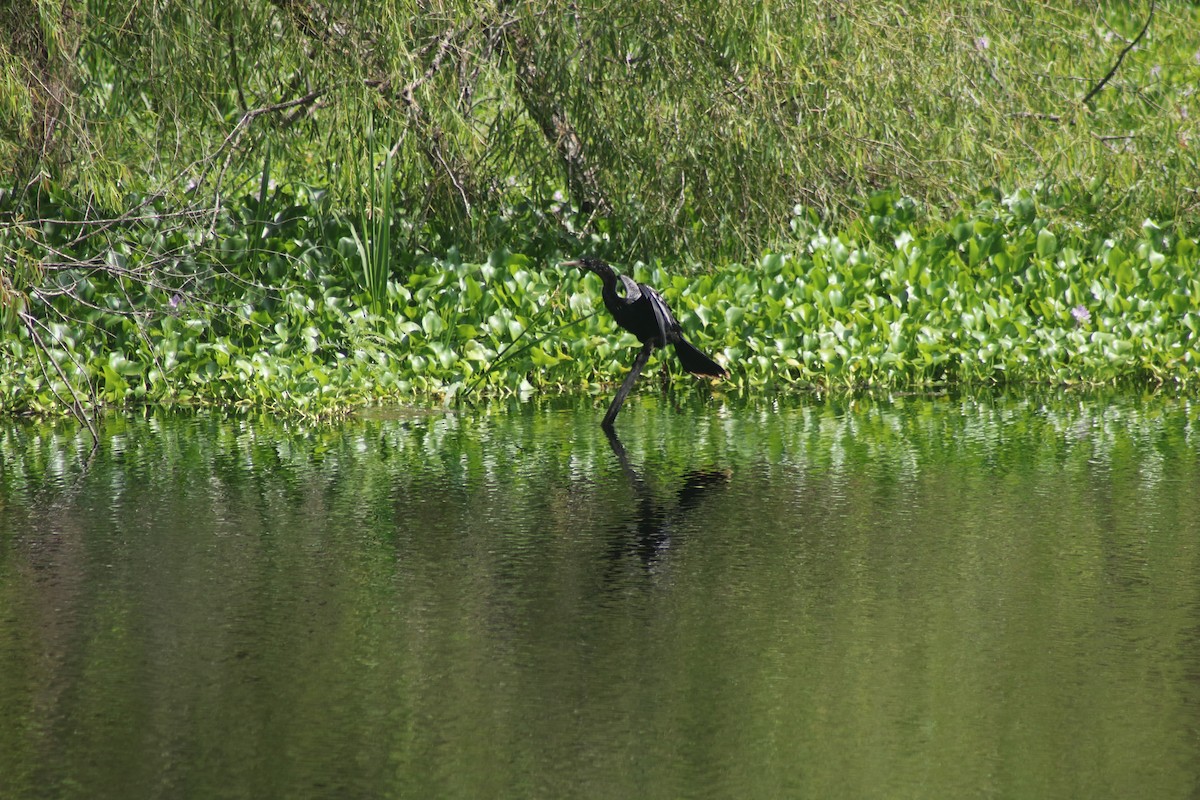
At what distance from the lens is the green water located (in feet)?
12.0

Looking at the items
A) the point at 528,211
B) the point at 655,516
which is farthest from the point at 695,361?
the point at 528,211

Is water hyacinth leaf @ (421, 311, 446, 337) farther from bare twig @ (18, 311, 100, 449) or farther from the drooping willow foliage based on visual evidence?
bare twig @ (18, 311, 100, 449)

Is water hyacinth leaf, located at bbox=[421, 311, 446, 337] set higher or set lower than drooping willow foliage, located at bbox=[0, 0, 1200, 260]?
lower

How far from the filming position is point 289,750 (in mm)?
3729

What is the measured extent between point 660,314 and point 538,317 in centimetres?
179

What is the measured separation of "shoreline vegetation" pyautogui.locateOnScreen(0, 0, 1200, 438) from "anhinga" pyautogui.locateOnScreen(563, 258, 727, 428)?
3.23ft

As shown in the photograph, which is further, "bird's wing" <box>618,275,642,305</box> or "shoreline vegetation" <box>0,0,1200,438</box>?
"shoreline vegetation" <box>0,0,1200,438</box>

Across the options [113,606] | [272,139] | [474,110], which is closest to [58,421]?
[272,139]

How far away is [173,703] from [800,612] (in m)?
1.76

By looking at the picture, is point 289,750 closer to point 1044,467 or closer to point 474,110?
point 1044,467

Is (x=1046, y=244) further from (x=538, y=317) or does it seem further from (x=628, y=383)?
(x=628, y=383)

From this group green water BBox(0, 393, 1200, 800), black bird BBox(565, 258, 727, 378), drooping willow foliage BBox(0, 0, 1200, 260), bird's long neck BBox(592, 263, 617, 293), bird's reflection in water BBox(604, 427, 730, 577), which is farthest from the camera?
drooping willow foliage BBox(0, 0, 1200, 260)

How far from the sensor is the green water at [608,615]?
365cm

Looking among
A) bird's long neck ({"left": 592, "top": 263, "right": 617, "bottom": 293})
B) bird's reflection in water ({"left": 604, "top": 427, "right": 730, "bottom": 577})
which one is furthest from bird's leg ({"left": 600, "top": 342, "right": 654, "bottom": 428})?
bird's reflection in water ({"left": 604, "top": 427, "right": 730, "bottom": 577})
